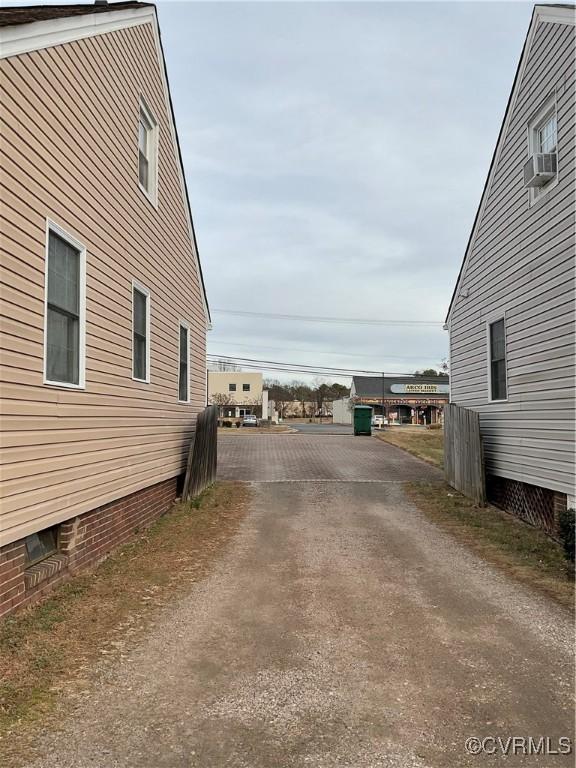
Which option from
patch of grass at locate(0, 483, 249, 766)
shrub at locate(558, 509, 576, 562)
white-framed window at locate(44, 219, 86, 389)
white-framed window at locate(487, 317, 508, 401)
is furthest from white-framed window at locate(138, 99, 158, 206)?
shrub at locate(558, 509, 576, 562)

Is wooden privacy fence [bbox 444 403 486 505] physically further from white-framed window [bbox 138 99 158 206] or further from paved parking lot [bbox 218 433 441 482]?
white-framed window [bbox 138 99 158 206]

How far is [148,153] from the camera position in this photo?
372 inches

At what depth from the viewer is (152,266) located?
9297mm

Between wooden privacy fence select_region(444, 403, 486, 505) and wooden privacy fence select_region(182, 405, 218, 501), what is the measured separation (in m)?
5.05

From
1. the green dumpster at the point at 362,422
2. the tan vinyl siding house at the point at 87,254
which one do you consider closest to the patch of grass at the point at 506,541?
the tan vinyl siding house at the point at 87,254

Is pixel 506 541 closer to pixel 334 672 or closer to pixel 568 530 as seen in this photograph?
pixel 568 530

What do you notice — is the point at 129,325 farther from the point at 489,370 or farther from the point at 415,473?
the point at 415,473

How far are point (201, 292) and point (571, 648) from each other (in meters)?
10.7

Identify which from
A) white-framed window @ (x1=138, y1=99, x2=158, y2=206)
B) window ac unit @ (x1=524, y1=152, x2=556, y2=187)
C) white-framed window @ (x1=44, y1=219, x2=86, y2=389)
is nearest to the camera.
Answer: white-framed window @ (x1=44, y1=219, x2=86, y2=389)

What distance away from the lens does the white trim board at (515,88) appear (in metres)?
7.96

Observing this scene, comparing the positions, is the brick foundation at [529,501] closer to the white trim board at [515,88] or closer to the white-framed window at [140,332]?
the white trim board at [515,88]

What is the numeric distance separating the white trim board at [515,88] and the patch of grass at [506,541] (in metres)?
4.94

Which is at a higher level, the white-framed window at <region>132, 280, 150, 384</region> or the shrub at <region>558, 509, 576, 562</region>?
the white-framed window at <region>132, 280, 150, 384</region>
